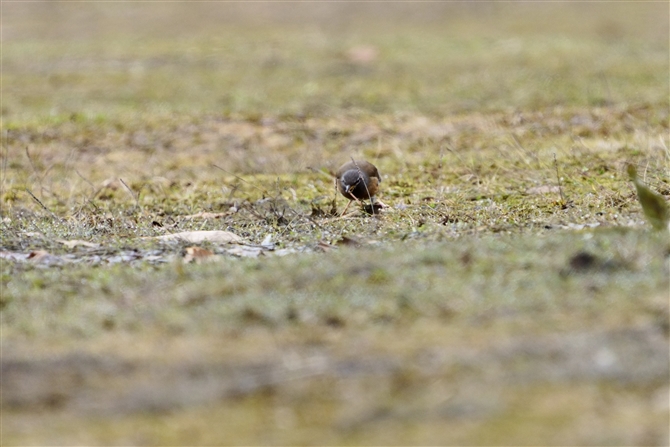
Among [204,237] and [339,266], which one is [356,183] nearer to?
[204,237]

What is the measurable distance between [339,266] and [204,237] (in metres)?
1.34

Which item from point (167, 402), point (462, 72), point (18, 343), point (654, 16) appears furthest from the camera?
point (654, 16)

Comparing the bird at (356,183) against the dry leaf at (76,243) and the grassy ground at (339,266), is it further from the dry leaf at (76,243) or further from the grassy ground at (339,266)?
the dry leaf at (76,243)

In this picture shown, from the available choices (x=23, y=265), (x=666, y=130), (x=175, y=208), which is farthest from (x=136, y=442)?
(x=666, y=130)

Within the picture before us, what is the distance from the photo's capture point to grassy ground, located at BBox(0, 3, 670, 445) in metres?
3.03

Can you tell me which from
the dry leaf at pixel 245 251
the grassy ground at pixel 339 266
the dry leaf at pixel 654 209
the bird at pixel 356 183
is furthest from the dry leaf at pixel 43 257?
the dry leaf at pixel 654 209

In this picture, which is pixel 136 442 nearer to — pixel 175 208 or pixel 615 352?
pixel 615 352

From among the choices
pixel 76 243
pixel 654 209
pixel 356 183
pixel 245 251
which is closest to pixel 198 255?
pixel 245 251

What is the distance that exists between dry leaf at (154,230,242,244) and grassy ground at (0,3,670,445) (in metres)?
0.09

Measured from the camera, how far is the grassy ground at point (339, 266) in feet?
9.94

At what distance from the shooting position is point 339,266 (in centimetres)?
416

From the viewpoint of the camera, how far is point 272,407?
3.07 m

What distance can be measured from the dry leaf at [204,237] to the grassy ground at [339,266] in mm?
90

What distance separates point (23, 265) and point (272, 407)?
2.15m
